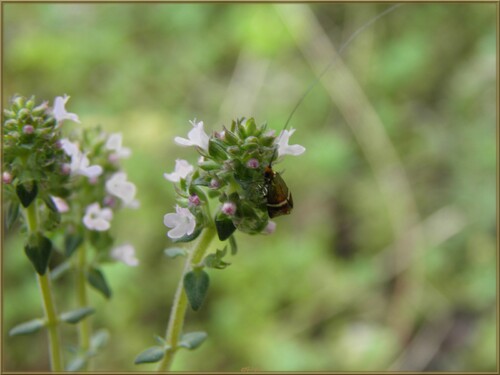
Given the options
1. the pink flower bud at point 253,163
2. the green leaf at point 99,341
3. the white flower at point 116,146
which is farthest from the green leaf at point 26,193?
the green leaf at point 99,341

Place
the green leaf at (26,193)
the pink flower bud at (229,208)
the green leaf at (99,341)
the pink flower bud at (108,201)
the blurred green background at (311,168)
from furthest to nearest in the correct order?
1. the blurred green background at (311,168)
2. the green leaf at (99,341)
3. the pink flower bud at (108,201)
4. the green leaf at (26,193)
5. the pink flower bud at (229,208)

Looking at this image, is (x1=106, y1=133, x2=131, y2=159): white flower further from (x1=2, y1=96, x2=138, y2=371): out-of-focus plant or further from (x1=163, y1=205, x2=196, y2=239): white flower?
(x1=163, y1=205, x2=196, y2=239): white flower

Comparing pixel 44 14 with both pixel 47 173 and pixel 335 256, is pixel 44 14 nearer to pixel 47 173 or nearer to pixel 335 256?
pixel 335 256

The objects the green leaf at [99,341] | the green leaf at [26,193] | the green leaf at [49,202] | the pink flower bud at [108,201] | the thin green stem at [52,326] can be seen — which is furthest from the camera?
the green leaf at [99,341]

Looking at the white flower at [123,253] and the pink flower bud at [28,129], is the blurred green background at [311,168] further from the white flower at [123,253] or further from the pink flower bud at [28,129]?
the pink flower bud at [28,129]

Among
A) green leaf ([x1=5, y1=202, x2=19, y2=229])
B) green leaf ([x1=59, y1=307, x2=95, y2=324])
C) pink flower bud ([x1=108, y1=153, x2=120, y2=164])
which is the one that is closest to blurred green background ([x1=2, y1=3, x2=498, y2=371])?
green leaf ([x1=59, y1=307, x2=95, y2=324])

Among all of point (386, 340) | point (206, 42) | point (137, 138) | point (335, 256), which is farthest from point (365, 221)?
point (206, 42)
